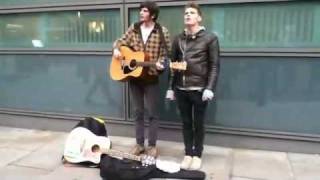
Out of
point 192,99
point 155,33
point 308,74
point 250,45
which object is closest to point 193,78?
point 192,99

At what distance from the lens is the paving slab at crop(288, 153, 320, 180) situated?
165 inches

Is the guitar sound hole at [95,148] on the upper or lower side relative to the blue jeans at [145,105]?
lower

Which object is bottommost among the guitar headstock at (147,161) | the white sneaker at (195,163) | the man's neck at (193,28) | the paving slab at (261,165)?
the paving slab at (261,165)

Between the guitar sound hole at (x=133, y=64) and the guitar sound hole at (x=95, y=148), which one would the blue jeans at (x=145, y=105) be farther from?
the guitar sound hole at (x=95, y=148)

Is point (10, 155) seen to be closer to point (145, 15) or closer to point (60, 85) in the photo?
point (60, 85)

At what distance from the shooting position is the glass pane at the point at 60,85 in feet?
18.6

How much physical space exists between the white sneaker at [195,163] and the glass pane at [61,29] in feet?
6.87

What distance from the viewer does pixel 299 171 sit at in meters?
4.32

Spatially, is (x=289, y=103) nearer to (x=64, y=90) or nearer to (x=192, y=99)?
(x=192, y=99)

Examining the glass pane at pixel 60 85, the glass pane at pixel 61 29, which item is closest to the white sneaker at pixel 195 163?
the glass pane at pixel 60 85

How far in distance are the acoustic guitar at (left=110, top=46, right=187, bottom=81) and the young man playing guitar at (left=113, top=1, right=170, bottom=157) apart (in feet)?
0.19

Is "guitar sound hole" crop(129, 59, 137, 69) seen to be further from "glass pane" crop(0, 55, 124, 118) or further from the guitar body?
"glass pane" crop(0, 55, 124, 118)

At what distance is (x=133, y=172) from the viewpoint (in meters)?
4.07

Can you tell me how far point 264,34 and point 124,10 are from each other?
6.19 ft
